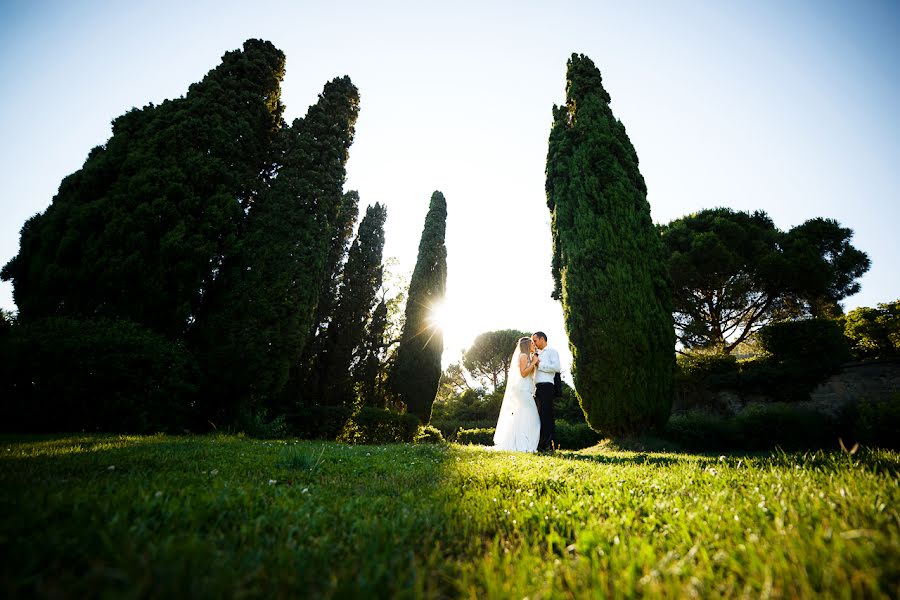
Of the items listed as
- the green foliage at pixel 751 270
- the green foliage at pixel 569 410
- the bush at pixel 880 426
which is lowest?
the green foliage at pixel 569 410

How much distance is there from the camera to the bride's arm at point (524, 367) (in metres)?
8.83

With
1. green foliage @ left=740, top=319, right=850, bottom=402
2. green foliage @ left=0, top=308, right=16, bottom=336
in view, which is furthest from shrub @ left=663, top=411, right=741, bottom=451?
green foliage @ left=0, top=308, right=16, bottom=336

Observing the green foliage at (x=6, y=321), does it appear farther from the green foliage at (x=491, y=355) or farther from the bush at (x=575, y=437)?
the green foliage at (x=491, y=355)

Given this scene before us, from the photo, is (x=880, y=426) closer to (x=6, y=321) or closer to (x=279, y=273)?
(x=279, y=273)

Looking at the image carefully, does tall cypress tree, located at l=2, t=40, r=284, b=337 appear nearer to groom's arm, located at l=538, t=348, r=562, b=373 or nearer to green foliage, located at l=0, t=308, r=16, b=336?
green foliage, located at l=0, t=308, r=16, b=336

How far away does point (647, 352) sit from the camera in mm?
10297

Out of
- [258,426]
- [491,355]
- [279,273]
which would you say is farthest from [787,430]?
[491,355]

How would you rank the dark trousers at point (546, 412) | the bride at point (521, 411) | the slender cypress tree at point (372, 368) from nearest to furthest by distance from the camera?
the dark trousers at point (546, 412)
the bride at point (521, 411)
the slender cypress tree at point (372, 368)

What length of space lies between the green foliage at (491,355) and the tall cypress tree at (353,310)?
Answer: 19.4 metres

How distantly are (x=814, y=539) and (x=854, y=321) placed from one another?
20.4 meters

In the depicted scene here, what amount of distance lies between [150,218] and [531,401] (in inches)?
431

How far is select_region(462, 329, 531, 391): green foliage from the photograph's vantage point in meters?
36.2

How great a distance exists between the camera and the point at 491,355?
122ft

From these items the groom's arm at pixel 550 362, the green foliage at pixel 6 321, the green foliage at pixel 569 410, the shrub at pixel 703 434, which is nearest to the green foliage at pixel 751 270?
the green foliage at pixel 569 410
